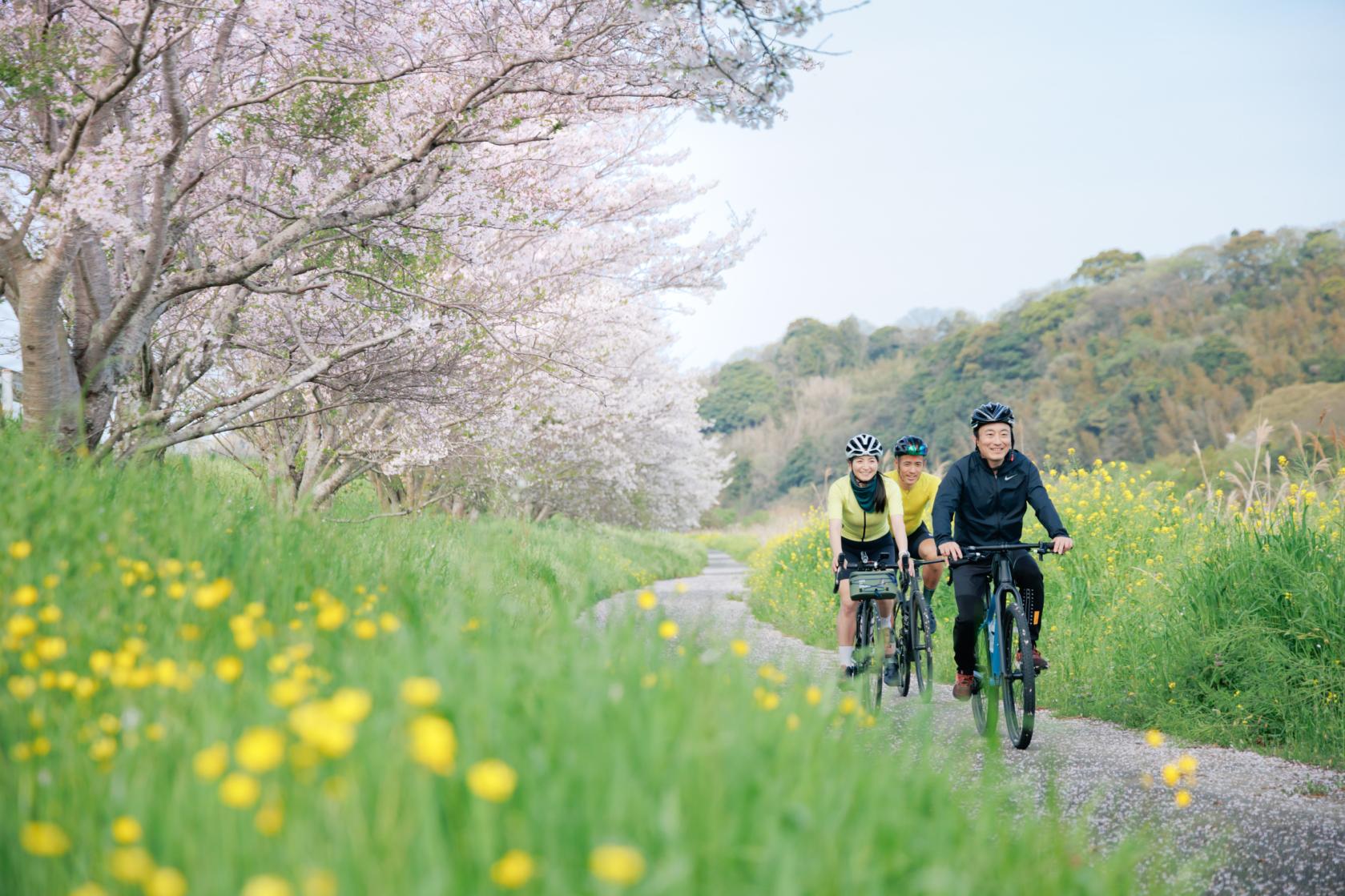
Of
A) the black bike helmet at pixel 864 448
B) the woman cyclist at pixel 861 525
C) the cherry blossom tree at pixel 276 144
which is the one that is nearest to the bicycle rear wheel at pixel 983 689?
the woman cyclist at pixel 861 525

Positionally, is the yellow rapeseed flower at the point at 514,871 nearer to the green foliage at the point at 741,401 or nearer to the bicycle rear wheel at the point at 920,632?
the bicycle rear wheel at the point at 920,632

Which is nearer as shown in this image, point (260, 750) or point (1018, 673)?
point (260, 750)

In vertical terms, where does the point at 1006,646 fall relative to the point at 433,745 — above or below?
below

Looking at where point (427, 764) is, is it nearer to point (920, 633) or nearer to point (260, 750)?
point (260, 750)

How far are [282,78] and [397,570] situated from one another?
474 cm

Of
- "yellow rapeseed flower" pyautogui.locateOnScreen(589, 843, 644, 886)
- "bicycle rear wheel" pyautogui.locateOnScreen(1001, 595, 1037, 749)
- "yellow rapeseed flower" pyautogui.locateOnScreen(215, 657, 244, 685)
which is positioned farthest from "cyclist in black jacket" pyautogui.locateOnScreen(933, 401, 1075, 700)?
"yellow rapeseed flower" pyautogui.locateOnScreen(589, 843, 644, 886)

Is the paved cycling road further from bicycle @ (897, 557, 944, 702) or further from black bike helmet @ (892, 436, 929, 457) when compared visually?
black bike helmet @ (892, 436, 929, 457)

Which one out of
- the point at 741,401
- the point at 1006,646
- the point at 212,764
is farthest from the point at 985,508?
the point at 741,401

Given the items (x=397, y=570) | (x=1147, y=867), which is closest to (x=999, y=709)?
(x=1147, y=867)

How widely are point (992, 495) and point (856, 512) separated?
125 cm

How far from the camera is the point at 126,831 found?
1958mm

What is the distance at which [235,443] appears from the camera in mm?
16047

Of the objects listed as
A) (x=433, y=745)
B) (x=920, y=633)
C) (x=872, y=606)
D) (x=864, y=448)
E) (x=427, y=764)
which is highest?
(x=864, y=448)

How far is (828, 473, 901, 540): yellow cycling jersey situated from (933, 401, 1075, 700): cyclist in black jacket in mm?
580
